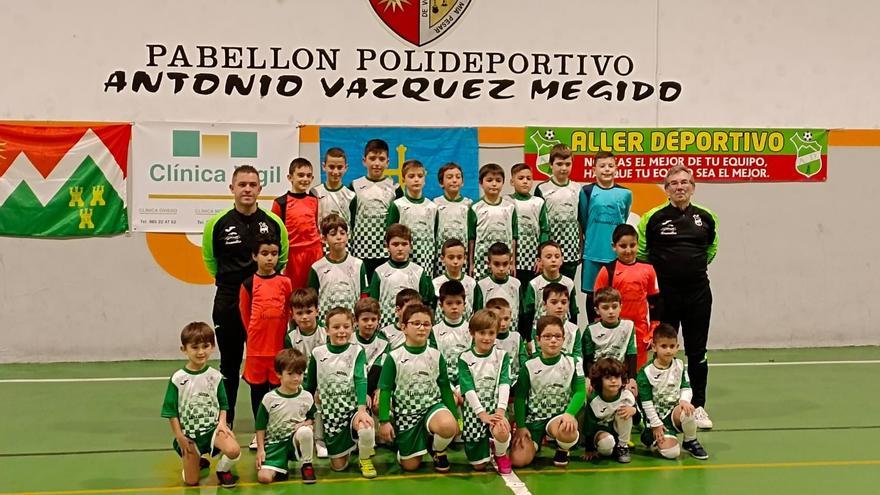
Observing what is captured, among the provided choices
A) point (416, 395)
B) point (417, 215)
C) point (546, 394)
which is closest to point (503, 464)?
point (546, 394)

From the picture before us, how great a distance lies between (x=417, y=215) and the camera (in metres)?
7.21

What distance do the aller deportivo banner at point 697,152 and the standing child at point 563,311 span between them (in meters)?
3.62

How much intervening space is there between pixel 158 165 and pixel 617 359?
16.9 feet

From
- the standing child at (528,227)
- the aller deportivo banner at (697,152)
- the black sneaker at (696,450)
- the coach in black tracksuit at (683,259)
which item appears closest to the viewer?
the black sneaker at (696,450)

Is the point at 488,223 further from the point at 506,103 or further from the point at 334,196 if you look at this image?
the point at 506,103

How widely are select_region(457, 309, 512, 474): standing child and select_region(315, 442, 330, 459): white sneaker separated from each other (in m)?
0.92

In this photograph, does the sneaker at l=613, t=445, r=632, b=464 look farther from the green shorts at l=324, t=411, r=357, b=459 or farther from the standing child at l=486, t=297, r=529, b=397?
the green shorts at l=324, t=411, r=357, b=459

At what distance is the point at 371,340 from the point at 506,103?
4201 mm

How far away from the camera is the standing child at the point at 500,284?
6852 mm

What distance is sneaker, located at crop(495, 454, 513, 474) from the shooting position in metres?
6.03

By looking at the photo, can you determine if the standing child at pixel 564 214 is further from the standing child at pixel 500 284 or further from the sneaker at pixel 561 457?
the sneaker at pixel 561 457

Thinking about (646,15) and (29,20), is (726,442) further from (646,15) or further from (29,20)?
(29,20)

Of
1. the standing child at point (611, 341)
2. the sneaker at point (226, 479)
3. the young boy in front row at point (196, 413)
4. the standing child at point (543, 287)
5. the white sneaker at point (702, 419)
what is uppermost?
the standing child at point (543, 287)

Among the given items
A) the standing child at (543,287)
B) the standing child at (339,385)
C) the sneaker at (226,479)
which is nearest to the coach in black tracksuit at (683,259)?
the standing child at (543,287)
